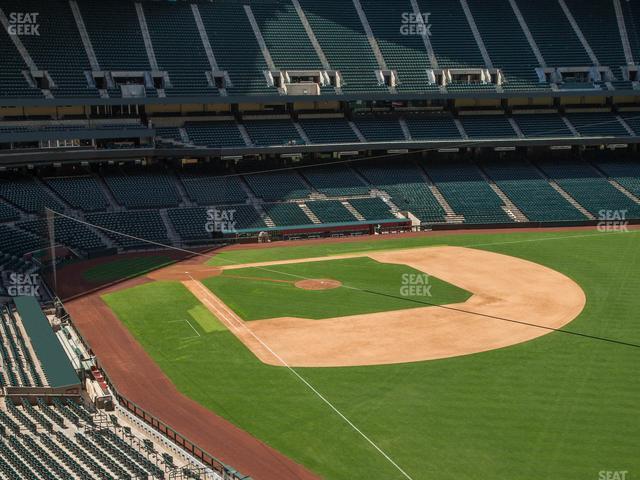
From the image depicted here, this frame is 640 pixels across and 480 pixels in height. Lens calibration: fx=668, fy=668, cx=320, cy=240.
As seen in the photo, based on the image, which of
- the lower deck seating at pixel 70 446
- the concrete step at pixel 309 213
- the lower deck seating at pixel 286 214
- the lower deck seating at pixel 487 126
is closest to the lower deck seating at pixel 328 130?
the concrete step at pixel 309 213

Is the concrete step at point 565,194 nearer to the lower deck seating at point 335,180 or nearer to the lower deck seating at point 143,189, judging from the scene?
the lower deck seating at point 335,180

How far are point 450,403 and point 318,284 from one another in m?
18.1

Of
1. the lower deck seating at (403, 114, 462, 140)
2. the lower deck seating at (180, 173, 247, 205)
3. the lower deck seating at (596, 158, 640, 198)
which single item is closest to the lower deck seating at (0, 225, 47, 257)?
the lower deck seating at (180, 173, 247, 205)

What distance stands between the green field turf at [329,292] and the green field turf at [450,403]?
4.73 m

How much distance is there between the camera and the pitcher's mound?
4131cm

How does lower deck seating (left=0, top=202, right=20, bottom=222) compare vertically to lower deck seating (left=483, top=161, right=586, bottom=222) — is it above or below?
above

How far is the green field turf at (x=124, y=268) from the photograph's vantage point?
148 feet

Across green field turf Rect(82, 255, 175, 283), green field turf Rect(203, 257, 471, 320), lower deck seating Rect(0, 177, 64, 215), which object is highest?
lower deck seating Rect(0, 177, 64, 215)

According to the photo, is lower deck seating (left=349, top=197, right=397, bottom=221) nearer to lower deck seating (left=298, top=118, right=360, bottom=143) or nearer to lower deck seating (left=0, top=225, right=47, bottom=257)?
lower deck seating (left=298, top=118, right=360, bottom=143)

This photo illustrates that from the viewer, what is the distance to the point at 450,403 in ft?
82.0

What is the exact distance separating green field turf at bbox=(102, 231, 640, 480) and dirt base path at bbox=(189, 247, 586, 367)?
37.8 inches

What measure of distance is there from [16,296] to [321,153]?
37.4 m

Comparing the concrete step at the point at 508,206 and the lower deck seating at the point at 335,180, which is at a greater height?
the lower deck seating at the point at 335,180

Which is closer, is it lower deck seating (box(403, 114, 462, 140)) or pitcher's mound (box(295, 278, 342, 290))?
pitcher's mound (box(295, 278, 342, 290))
